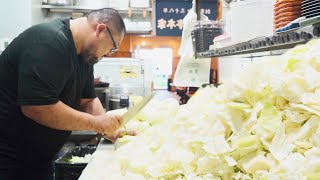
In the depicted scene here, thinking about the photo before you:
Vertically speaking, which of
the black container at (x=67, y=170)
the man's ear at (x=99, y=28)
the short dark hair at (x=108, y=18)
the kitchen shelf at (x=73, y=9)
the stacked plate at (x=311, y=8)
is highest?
the kitchen shelf at (x=73, y=9)

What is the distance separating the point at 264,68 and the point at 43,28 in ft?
4.20

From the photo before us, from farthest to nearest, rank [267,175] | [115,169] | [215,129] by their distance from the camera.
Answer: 1. [115,169]
2. [215,129]
3. [267,175]

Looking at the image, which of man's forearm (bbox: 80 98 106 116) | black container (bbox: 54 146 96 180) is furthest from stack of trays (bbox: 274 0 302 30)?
man's forearm (bbox: 80 98 106 116)

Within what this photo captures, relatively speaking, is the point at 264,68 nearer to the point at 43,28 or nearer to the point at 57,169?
the point at 43,28

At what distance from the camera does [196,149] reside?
3.42ft

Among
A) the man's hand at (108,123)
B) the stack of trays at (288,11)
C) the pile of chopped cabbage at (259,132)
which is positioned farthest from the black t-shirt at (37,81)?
the stack of trays at (288,11)

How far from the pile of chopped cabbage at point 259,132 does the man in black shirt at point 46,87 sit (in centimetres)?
71

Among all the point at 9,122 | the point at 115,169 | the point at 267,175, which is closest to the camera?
the point at 267,175

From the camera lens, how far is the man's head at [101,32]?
6.51ft

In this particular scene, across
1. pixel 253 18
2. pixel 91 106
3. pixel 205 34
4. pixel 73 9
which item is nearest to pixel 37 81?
pixel 91 106

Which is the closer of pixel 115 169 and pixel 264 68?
pixel 264 68

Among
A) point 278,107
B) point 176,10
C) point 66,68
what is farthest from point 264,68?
point 176,10

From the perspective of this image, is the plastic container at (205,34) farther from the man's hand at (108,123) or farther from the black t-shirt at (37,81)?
the man's hand at (108,123)

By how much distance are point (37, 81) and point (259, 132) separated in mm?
1198
